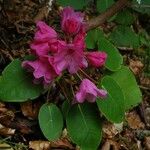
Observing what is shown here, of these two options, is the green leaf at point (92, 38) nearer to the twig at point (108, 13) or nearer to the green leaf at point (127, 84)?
the twig at point (108, 13)

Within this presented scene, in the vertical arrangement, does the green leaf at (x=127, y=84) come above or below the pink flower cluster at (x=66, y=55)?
below

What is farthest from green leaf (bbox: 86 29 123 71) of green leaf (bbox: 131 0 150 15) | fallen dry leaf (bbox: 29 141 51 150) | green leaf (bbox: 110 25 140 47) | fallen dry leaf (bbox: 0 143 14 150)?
fallen dry leaf (bbox: 0 143 14 150)

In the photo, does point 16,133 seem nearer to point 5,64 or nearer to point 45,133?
point 45,133

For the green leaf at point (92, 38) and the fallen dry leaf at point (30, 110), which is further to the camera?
the green leaf at point (92, 38)

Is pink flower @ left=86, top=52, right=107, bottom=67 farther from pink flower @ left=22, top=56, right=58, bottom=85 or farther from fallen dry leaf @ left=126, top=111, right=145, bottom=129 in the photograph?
fallen dry leaf @ left=126, top=111, right=145, bottom=129

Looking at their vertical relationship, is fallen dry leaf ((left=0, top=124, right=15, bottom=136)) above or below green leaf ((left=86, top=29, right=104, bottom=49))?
below

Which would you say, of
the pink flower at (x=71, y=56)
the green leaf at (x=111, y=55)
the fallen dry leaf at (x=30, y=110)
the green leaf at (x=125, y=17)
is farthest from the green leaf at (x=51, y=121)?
the green leaf at (x=125, y=17)

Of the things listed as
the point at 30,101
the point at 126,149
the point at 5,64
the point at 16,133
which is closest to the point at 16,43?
the point at 5,64
